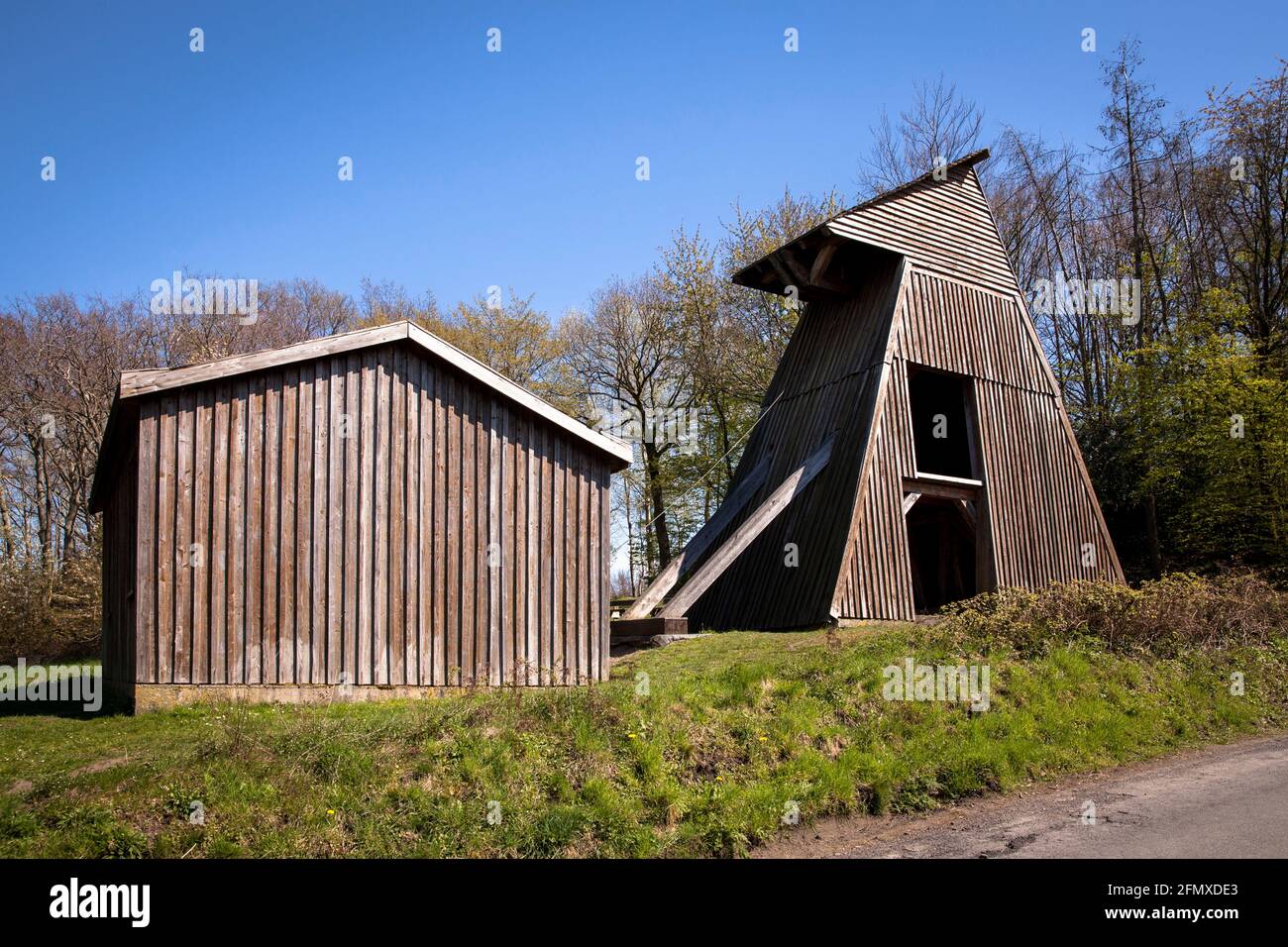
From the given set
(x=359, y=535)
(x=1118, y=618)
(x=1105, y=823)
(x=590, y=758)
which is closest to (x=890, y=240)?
(x=1118, y=618)

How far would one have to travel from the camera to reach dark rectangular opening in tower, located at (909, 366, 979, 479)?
2120cm

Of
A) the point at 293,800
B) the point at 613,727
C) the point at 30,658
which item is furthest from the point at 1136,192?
the point at 30,658

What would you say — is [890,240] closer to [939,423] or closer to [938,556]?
[939,423]

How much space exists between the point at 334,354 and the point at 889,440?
10.2 m

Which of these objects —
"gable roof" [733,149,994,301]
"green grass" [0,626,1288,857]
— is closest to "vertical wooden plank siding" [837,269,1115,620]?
"gable roof" [733,149,994,301]

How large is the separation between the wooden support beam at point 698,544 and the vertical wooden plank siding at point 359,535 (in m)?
3.16

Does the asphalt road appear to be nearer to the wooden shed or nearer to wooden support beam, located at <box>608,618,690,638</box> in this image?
the wooden shed

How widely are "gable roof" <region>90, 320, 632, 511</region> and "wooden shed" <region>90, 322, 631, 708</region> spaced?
0.09 ft

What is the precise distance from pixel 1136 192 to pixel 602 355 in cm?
1799

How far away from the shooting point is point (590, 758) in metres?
9.14

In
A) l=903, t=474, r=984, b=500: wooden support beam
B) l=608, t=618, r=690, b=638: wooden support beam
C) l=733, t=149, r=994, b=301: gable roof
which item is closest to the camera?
l=608, t=618, r=690, b=638: wooden support beam

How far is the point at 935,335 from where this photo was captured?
19.3m

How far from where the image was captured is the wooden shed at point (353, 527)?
1096cm
